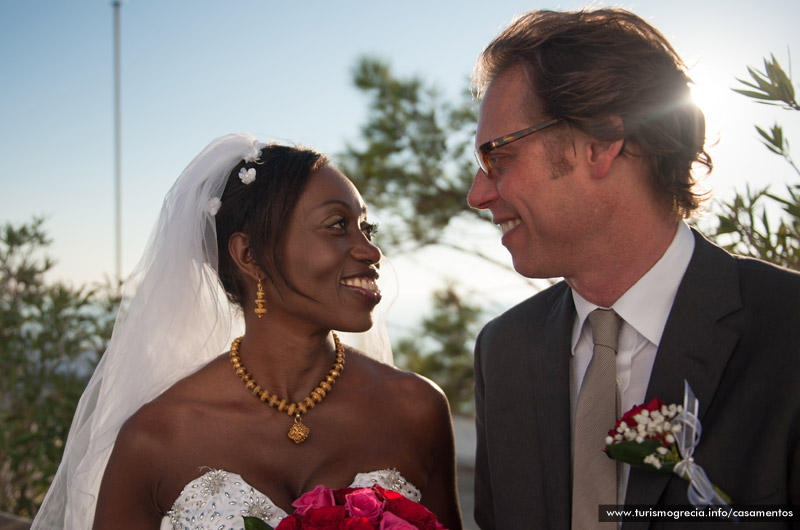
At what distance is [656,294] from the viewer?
2.46 m

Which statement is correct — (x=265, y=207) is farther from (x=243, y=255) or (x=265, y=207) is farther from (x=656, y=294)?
(x=656, y=294)

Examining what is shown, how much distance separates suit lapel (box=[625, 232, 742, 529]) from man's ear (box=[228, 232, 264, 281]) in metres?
1.61

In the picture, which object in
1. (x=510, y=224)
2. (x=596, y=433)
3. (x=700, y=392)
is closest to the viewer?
(x=700, y=392)

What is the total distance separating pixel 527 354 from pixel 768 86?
1.27 metres

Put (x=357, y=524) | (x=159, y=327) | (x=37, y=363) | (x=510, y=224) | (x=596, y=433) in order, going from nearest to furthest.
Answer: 1. (x=357, y=524)
2. (x=596, y=433)
3. (x=510, y=224)
4. (x=159, y=327)
5. (x=37, y=363)

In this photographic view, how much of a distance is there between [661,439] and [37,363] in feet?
16.9

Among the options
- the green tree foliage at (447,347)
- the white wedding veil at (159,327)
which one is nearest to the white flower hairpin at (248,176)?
the white wedding veil at (159,327)

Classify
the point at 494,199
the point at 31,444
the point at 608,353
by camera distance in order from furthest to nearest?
the point at 31,444, the point at 494,199, the point at 608,353

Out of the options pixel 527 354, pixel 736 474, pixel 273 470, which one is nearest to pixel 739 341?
pixel 736 474

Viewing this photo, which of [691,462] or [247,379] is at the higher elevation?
[691,462]

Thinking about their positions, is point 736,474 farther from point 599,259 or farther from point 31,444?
point 31,444

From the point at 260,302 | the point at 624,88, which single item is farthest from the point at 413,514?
the point at 624,88

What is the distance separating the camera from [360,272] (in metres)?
2.92

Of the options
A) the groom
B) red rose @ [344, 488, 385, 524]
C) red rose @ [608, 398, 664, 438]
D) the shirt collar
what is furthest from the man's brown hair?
red rose @ [344, 488, 385, 524]
